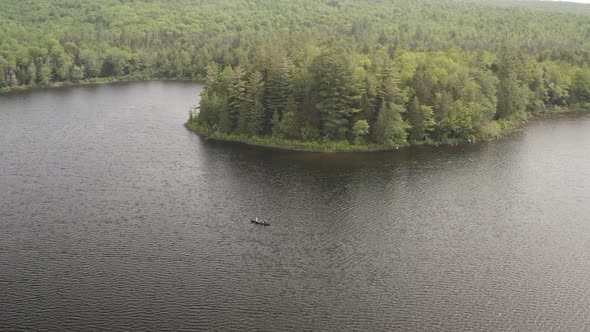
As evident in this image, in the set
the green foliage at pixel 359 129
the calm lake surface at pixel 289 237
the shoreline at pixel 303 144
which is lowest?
the calm lake surface at pixel 289 237

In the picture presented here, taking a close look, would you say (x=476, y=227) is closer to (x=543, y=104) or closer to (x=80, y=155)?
(x=80, y=155)

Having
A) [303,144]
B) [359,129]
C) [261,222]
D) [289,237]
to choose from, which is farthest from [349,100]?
[289,237]

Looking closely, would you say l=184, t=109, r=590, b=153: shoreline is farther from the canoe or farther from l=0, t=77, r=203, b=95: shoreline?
l=0, t=77, r=203, b=95: shoreline

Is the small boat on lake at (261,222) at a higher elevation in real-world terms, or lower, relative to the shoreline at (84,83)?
lower

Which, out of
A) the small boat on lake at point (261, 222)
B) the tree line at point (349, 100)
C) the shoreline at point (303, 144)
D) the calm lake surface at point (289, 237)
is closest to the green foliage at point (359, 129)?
the tree line at point (349, 100)

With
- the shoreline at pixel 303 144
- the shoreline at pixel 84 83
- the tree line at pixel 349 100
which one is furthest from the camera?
the shoreline at pixel 84 83

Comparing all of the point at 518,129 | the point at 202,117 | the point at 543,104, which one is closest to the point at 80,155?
the point at 202,117

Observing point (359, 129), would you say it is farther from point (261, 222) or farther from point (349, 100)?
point (261, 222)

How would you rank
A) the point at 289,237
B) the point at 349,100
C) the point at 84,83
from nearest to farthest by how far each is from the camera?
the point at 289,237
the point at 349,100
the point at 84,83

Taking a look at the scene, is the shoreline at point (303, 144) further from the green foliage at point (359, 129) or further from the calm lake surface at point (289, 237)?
the calm lake surface at point (289, 237)
